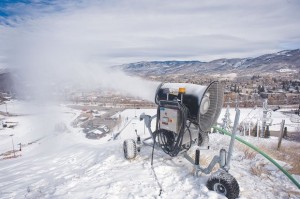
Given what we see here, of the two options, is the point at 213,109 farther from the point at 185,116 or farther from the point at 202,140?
the point at 202,140

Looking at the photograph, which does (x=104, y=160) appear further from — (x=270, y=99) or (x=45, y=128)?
(x=270, y=99)

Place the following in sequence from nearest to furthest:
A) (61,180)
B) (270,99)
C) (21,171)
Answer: (61,180) → (21,171) → (270,99)

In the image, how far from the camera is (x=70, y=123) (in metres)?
55.9

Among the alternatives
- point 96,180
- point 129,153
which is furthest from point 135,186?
point 129,153

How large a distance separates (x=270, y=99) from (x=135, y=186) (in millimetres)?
84564

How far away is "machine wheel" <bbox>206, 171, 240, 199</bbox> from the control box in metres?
1.58

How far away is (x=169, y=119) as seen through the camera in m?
6.05

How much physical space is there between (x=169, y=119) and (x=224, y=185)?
211cm

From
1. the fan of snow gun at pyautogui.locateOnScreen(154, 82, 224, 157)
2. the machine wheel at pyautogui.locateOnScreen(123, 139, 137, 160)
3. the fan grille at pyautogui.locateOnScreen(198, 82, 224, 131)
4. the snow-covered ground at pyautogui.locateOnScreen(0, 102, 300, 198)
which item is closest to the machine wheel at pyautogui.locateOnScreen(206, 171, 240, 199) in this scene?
the snow-covered ground at pyautogui.locateOnScreen(0, 102, 300, 198)

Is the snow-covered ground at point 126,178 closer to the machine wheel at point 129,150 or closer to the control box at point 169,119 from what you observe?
the machine wheel at point 129,150

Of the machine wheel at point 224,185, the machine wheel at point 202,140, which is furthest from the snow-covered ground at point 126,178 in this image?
the machine wheel at point 202,140

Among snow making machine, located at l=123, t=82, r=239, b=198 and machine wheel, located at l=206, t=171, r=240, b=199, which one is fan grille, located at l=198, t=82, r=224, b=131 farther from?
machine wheel, located at l=206, t=171, r=240, b=199

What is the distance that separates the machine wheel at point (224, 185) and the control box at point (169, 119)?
158 centimetres

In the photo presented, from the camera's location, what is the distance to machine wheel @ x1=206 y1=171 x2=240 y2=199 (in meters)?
4.45
